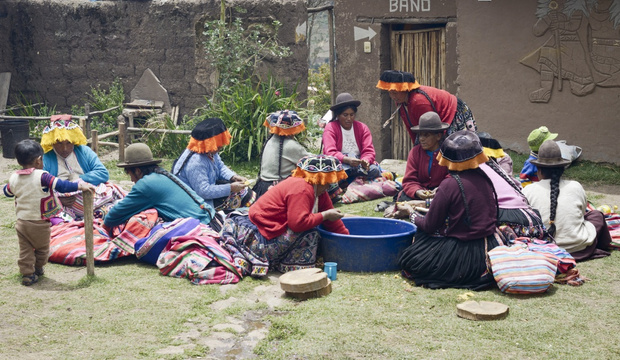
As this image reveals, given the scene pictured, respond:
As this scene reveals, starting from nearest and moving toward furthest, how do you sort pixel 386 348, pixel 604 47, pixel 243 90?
pixel 386 348
pixel 604 47
pixel 243 90

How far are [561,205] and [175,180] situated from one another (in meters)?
3.37

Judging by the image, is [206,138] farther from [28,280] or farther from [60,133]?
[28,280]

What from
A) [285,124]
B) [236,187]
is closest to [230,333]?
[236,187]

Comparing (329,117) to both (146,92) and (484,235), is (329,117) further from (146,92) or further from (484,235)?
(146,92)

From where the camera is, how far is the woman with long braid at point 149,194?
5980 mm

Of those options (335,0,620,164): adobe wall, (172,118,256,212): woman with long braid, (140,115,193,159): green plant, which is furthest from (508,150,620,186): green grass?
(140,115,193,159): green plant

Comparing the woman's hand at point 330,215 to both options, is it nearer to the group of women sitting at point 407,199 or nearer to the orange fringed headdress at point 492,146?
the group of women sitting at point 407,199

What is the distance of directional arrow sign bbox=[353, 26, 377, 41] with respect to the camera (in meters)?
10.9

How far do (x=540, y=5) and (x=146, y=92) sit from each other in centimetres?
727

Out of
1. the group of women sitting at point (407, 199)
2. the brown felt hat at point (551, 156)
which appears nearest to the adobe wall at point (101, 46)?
the group of women sitting at point (407, 199)

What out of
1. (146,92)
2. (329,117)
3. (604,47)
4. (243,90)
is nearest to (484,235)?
(329,117)

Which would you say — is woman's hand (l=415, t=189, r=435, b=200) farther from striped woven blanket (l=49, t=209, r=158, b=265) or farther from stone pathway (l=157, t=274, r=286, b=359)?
striped woven blanket (l=49, t=209, r=158, b=265)

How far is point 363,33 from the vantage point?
36.2 feet

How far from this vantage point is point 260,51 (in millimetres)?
11766
